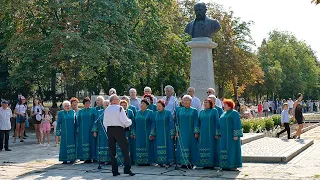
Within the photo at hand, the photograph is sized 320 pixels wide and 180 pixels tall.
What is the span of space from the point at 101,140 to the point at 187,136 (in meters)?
2.34

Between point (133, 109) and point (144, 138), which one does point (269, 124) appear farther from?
point (144, 138)

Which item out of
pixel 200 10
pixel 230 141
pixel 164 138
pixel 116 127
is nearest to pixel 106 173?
pixel 116 127

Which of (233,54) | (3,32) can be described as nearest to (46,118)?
(3,32)

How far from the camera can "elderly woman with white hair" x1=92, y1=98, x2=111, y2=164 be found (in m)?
11.6

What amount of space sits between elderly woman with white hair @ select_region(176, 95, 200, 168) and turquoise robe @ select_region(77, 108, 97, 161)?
2.55 meters

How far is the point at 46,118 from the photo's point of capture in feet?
57.8

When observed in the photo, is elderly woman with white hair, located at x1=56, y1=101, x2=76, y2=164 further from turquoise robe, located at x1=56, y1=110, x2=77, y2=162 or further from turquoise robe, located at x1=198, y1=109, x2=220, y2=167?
turquoise robe, located at x1=198, y1=109, x2=220, y2=167

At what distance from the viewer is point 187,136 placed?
1082 cm

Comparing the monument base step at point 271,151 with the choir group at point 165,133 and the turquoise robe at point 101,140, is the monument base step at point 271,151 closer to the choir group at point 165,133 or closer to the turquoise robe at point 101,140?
the choir group at point 165,133

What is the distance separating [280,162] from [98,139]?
4.59 m

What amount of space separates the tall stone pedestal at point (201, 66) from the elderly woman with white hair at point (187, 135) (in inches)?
185

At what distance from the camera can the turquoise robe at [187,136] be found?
10.8 meters

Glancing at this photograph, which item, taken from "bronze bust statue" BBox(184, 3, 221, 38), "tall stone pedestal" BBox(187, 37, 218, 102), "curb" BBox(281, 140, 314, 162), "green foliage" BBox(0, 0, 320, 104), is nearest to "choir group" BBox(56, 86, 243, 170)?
"curb" BBox(281, 140, 314, 162)

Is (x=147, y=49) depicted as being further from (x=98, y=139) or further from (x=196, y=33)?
(x=98, y=139)
